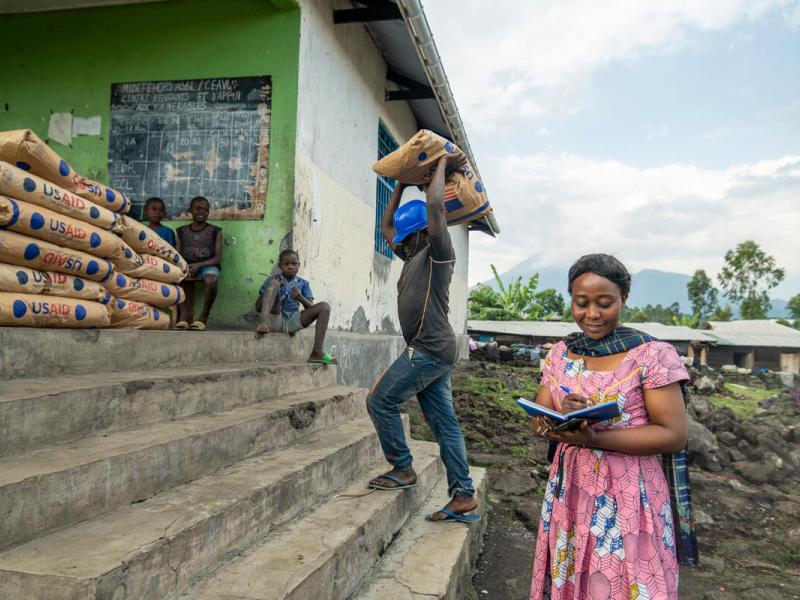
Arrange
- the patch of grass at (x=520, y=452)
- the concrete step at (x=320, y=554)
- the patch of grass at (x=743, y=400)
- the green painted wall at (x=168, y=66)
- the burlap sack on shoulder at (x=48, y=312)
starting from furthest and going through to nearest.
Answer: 1. the patch of grass at (x=743, y=400)
2. the patch of grass at (x=520, y=452)
3. the green painted wall at (x=168, y=66)
4. the burlap sack on shoulder at (x=48, y=312)
5. the concrete step at (x=320, y=554)

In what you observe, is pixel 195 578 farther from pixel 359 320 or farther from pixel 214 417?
pixel 359 320

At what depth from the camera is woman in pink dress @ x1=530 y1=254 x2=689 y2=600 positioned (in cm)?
169

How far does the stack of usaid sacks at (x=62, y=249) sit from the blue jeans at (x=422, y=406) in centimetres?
160

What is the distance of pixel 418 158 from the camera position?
2.77m

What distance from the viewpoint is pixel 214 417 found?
282 cm

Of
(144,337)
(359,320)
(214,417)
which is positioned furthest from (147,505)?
(359,320)

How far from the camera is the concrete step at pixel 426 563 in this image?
2.36 metres

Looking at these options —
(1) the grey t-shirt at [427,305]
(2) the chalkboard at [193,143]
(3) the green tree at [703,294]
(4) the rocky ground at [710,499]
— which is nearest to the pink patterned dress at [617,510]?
(1) the grey t-shirt at [427,305]

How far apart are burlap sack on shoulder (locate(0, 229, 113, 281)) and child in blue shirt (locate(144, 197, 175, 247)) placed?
1779 millimetres

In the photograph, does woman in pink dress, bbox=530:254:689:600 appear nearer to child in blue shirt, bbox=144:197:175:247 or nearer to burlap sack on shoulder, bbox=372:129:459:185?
burlap sack on shoulder, bbox=372:129:459:185

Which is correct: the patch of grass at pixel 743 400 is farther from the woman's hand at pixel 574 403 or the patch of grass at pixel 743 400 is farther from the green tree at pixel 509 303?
the woman's hand at pixel 574 403

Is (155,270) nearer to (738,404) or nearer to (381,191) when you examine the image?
(381,191)

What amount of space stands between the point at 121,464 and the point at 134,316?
1645 millimetres

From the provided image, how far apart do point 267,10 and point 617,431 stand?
4.86 meters
